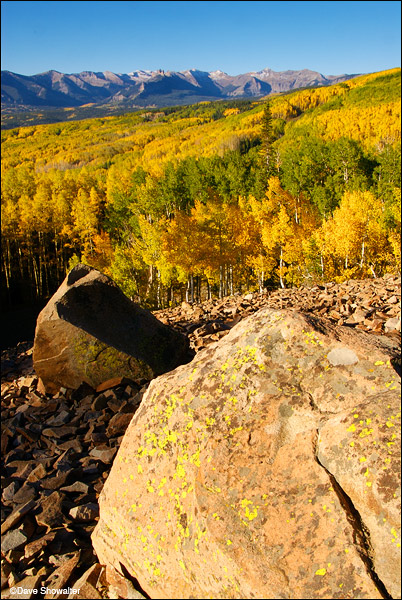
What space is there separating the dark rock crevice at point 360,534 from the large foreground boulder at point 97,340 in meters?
6.31

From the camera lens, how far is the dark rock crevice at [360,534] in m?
2.14

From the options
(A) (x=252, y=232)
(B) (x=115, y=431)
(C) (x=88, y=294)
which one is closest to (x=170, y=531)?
(B) (x=115, y=431)

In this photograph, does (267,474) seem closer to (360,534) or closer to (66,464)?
(360,534)

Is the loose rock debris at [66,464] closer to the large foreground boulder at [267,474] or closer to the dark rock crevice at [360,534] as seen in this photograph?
the large foreground boulder at [267,474]

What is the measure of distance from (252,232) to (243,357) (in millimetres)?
29027

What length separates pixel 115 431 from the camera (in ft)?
20.1

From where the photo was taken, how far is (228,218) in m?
31.0

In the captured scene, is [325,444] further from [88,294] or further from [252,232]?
[252,232]

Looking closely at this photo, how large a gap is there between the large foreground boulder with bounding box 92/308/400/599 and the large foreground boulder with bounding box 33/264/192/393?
5.03 metres

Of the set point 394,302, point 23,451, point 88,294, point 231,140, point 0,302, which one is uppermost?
point 231,140

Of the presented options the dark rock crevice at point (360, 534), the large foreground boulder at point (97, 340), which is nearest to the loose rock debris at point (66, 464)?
the large foreground boulder at point (97, 340)

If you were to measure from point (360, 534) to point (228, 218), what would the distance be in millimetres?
29950

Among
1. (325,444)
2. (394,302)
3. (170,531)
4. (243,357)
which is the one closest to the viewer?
(325,444)

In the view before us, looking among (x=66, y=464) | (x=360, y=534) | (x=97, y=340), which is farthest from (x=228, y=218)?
(x=360, y=534)
